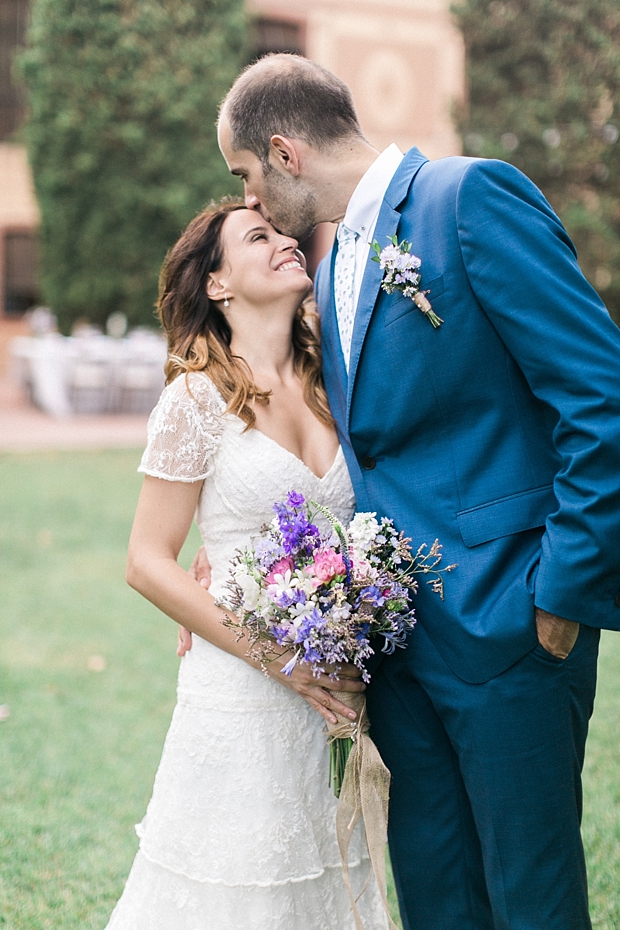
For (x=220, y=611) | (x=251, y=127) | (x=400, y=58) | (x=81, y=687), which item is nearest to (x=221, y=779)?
(x=220, y=611)

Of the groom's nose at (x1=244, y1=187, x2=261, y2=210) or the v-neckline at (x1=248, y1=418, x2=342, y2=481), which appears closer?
the v-neckline at (x1=248, y1=418, x2=342, y2=481)

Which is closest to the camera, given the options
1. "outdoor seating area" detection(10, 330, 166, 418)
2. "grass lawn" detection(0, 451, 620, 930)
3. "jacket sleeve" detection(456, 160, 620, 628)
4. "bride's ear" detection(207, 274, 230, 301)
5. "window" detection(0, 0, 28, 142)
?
"jacket sleeve" detection(456, 160, 620, 628)

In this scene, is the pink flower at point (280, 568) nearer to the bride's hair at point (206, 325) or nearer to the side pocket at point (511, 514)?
the side pocket at point (511, 514)

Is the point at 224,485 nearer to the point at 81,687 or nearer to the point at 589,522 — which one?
the point at 589,522

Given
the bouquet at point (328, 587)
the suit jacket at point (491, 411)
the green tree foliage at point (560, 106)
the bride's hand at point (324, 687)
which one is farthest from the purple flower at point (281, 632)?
the green tree foliage at point (560, 106)

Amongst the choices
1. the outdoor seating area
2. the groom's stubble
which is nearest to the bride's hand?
the groom's stubble

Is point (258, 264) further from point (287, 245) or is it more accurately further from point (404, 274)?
point (404, 274)

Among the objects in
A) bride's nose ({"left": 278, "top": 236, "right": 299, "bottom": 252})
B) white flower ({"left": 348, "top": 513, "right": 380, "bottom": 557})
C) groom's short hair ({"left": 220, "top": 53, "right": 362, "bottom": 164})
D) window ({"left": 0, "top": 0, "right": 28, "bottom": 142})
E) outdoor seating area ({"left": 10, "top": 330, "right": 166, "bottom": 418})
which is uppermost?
groom's short hair ({"left": 220, "top": 53, "right": 362, "bottom": 164})

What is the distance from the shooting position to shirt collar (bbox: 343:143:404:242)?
95.0 inches

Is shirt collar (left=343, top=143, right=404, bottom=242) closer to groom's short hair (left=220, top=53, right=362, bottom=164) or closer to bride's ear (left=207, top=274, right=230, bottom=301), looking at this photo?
groom's short hair (left=220, top=53, right=362, bottom=164)

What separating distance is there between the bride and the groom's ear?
0.32m

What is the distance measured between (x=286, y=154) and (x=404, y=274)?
1.81 ft

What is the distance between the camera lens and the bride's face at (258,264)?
9.08 ft

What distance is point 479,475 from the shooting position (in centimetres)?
219
